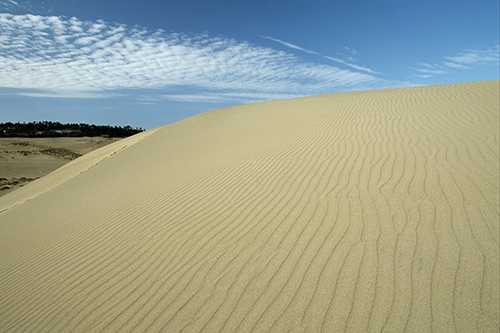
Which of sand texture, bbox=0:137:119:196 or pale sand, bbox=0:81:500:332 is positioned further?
sand texture, bbox=0:137:119:196

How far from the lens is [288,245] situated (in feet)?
11.1

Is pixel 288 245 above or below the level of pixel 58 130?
below

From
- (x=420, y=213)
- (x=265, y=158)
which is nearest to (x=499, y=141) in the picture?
(x=420, y=213)

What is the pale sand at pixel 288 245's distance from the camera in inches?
100

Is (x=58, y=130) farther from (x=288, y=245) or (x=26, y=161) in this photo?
(x=288, y=245)

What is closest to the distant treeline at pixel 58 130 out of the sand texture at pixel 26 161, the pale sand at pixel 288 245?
the sand texture at pixel 26 161

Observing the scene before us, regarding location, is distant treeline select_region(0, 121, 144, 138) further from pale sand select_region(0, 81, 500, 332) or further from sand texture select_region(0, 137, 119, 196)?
pale sand select_region(0, 81, 500, 332)

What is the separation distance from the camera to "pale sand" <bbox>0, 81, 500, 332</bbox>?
8.36ft

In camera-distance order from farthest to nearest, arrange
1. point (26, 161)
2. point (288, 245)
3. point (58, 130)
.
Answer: point (58, 130)
point (26, 161)
point (288, 245)

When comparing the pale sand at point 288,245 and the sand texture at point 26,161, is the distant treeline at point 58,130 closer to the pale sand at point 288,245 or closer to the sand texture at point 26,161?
the sand texture at point 26,161

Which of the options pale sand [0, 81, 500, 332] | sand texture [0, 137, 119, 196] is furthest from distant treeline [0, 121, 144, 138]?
pale sand [0, 81, 500, 332]

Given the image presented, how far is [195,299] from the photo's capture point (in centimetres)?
283

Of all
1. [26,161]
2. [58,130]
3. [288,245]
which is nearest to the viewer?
[288,245]

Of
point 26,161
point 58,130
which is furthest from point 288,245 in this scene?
point 58,130
